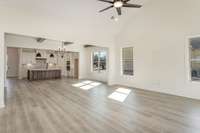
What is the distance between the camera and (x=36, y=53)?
12.5m

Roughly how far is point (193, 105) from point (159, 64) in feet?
7.55

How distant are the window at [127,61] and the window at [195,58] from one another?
2914 millimetres

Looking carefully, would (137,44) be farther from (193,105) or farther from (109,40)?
(193,105)

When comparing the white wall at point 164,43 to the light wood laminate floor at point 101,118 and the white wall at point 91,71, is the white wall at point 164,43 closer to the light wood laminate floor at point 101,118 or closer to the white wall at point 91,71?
the light wood laminate floor at point 101,118

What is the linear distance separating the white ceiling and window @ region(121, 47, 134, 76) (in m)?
1.58

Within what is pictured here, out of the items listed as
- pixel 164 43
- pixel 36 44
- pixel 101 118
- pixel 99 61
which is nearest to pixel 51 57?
pixel 36 44

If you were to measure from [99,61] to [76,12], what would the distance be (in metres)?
5.61

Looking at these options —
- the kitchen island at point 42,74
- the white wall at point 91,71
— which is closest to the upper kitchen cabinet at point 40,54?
the kitchen island at point 42,74

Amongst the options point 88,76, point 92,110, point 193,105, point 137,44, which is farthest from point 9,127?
point 88,76

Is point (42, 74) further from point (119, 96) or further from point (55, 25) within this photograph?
point (119, 96)

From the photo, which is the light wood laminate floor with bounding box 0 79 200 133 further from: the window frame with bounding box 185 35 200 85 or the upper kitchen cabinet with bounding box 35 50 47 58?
the upper kitchen cabinet with bounding box 35 50 47 58

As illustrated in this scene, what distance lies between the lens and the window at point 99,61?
9.97 meters

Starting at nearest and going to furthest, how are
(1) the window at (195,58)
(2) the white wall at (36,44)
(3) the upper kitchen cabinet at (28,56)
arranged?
1. (1) the window at (195,58)
2. (2) the white wall at (36,44)
3. (3) the upper kitchen cabinet at (28,56)

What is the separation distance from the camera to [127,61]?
7605 mm
